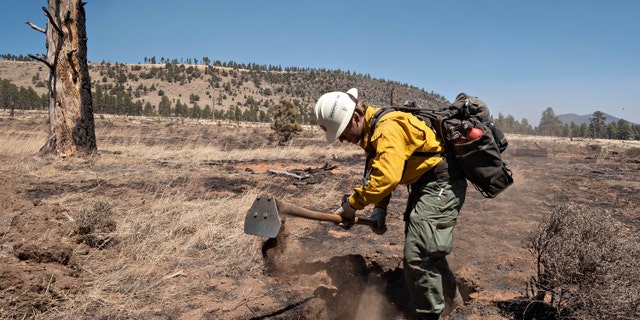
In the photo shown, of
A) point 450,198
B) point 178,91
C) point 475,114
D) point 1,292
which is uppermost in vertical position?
point 178,91

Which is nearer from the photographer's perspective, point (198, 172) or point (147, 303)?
point (147, 303)

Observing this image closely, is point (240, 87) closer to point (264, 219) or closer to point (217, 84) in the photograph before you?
point (217, 84)

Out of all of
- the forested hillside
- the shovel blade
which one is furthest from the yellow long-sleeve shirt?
the forested hillside

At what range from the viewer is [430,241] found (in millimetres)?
2582

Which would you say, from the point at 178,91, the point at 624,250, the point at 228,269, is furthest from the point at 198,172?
the point at 178,91

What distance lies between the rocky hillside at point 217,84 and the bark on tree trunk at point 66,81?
58.9 m

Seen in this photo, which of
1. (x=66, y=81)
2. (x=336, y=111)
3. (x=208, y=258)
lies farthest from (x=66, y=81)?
(x=336, y=111)

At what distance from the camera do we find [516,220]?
5.61 m

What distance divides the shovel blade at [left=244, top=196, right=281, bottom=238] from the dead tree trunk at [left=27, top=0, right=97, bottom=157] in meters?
8.02

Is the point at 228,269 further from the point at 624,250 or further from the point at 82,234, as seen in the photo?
the point at 624,250

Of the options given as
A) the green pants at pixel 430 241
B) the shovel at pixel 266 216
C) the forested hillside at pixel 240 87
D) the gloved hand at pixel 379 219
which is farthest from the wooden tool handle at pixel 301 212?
the forested hillside at pixel 240 87

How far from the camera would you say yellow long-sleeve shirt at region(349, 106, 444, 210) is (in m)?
2.41

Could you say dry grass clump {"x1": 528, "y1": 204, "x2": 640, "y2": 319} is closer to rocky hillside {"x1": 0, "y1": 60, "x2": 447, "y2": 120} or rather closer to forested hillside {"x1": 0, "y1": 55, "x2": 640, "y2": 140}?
forested hillside {"x1": 0, "y1": 55, "x2": 640, "y2": 140}

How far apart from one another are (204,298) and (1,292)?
1.29 m
